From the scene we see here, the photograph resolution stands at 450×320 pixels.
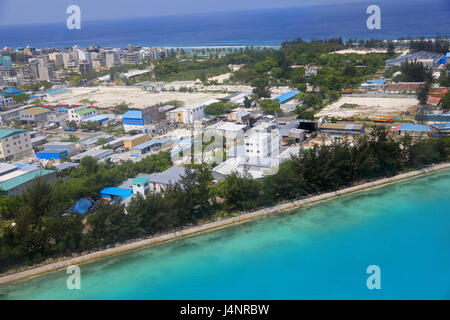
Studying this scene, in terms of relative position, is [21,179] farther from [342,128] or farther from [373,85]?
[373,85]

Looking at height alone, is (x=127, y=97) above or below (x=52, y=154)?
above

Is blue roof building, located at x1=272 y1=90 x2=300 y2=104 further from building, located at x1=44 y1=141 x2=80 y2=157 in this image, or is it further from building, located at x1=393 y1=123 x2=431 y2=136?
building, located at x1=44 y1=141 x2=80 y2=157

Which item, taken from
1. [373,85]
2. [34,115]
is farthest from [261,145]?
[373,85]

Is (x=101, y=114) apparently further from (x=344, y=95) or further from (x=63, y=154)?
(x=344, y=95)

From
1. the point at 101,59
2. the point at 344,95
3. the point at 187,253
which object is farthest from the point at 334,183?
the point at 101,59

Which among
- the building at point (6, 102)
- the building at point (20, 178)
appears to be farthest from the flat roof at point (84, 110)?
the building at point (20, 178)

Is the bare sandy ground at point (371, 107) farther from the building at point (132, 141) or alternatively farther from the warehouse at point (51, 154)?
the warehouse at point (51, 154)
